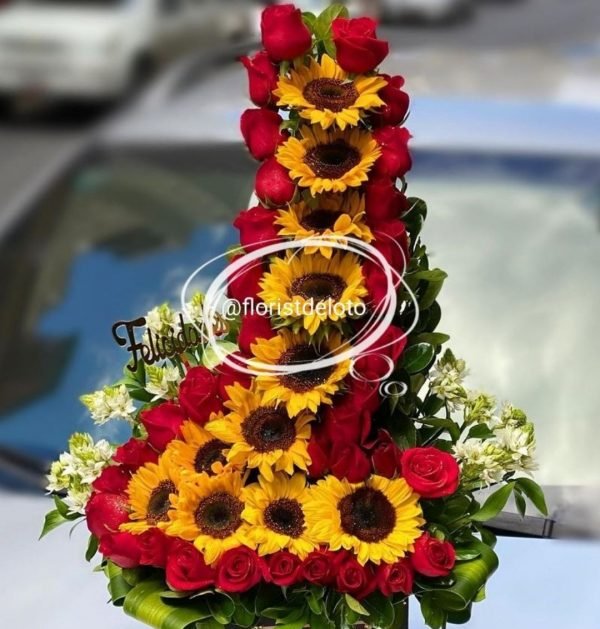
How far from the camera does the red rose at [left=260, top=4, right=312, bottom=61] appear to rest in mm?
900

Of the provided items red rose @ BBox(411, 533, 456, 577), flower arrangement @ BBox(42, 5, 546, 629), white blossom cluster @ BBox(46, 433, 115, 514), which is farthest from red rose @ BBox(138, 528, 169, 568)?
red rose @ BBox(411, 533, 456, 577)

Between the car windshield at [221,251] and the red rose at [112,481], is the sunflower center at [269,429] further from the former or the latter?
the car windshield at [221,251]

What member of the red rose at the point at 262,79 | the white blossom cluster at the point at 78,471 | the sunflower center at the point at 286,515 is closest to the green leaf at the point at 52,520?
the white blossom cluster at the point at 78,471

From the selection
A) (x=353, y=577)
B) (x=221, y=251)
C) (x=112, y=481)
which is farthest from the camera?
(x=221, y=251)

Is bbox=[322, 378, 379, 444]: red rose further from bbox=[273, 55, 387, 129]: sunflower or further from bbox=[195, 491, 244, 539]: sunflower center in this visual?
bbox=[273, 55, 387, 129]: sunflower

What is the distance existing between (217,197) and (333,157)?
36.9 inches

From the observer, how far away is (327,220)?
3.01ft

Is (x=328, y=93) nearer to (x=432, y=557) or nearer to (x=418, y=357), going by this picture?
(x=418, y=357)

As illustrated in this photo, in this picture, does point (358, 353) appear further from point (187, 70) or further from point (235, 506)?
point (187, 70)

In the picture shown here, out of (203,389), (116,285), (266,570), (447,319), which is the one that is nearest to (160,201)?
(116,285)

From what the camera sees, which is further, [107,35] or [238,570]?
[107,35]

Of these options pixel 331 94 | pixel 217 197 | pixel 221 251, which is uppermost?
pixel 217 197

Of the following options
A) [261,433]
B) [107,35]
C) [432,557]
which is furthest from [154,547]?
[107,35]

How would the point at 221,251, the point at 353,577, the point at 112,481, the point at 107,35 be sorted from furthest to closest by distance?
the point at 221,251
the point at 107,35
the point at 112,481
the point at 353,577
